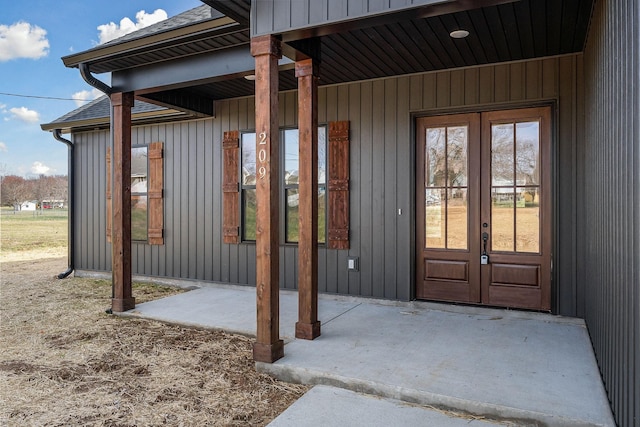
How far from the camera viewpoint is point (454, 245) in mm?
4656

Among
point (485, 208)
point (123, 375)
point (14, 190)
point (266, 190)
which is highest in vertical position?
point (14, 190)

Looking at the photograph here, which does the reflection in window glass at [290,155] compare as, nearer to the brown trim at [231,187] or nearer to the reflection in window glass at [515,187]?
the brown trim at [231,187]

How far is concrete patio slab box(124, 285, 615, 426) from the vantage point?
249 cm

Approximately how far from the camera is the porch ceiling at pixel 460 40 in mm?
3254

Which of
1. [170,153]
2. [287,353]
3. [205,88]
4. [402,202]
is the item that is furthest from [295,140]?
[287,353]

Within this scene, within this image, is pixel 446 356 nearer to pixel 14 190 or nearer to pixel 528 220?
pixel 528 220

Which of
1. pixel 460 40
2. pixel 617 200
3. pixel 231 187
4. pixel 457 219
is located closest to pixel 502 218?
pixel 457 219

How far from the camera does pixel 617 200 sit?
2.19 m

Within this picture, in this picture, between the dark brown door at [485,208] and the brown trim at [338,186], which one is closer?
the dark brown door at [485,208]

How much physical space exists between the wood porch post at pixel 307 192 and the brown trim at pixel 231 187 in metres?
2.43

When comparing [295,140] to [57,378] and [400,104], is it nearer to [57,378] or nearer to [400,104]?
[400,104]

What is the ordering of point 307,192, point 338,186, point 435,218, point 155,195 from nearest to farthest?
point 307,192 < point 435,218 < point 338,186 < point 155,195

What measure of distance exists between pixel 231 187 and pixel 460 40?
341 cm

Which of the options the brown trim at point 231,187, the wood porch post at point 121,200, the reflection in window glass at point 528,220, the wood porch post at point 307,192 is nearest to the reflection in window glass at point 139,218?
the brown trim at point 231,187
